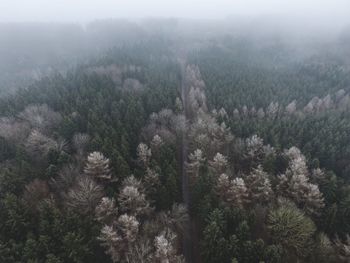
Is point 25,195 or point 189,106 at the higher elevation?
point 25,195

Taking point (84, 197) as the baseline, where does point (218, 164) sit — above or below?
below

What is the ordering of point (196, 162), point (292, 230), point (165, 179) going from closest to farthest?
point (292, 230) < point (165, 179) < point (196, 162)

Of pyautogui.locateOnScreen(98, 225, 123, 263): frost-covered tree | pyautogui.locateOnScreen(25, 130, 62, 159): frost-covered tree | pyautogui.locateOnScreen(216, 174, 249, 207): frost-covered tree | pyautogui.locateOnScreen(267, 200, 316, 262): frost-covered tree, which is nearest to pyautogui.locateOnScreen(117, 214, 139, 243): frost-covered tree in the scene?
pyautogui.locateOnScreen(98, 225, 123, 263): frost-covered tree

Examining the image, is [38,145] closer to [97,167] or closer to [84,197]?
[97,167]

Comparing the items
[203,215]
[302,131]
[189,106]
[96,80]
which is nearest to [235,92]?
[189,106]

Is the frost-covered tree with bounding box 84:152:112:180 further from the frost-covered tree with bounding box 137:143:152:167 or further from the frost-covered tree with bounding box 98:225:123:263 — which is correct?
Answer: the frost-covered tree with bounding box 98:225:123:263

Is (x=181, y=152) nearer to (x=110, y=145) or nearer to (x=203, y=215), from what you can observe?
(x=110, y=145)

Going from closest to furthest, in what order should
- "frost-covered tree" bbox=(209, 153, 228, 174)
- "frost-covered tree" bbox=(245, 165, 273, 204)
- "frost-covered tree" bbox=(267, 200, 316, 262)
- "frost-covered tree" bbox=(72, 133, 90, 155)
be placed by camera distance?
"frost-covered tree" bbox=(267, 200, 316, 262) → "frost-covered tree" bbox=(245, 165, 273, 204) → "frost-covered tree" bbox=(209, 153, 228, 174) → "frost-covered tree" bbox=(72, 133, 90, 155)

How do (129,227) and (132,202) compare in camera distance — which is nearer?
(129,227)

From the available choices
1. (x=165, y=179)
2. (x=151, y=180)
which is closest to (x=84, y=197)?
(x=151, y=180)
